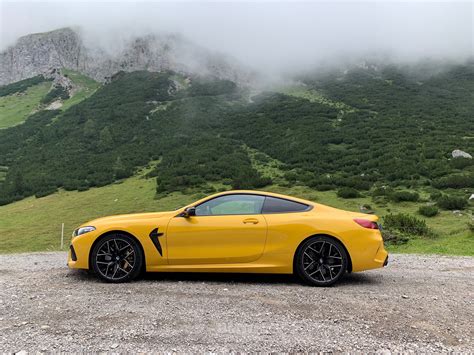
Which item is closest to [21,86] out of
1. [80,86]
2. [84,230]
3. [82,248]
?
[80,86]

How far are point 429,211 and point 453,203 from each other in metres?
2.15

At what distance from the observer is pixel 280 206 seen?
21.7 feet

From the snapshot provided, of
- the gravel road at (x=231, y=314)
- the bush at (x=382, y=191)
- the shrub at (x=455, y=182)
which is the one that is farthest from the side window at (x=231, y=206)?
the shrub at (x=455, y=182)

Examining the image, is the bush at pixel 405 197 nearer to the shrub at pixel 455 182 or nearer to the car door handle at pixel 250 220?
the shrub at pixel 455 182

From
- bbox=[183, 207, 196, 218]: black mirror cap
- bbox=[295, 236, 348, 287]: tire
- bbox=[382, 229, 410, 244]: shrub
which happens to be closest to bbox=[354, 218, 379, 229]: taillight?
bbox=[295, 236, 348, 287]: tire

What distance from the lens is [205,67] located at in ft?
315

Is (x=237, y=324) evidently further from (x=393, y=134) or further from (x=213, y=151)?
(x=393, y=134)

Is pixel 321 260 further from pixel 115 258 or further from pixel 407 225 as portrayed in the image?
pixel 407 225

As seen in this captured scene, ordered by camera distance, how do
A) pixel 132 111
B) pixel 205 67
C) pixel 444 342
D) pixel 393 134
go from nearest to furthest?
1. pixel 444 342
2. pixel 393 134
3. pixel 132 111
4. pixel 205 67

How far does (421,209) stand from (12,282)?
782 inches

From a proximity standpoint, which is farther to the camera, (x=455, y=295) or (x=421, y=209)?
(x=421, y=209)

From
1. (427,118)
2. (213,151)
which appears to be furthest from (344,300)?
(427,118)

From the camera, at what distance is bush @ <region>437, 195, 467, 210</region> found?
21.7 meters

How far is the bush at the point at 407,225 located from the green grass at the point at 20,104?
266ft
